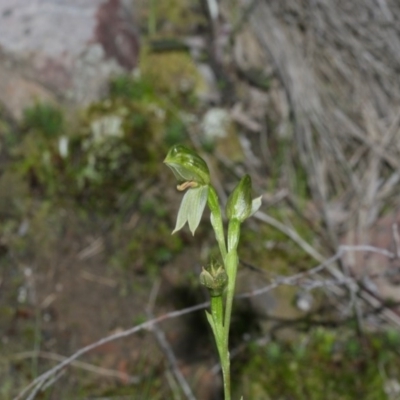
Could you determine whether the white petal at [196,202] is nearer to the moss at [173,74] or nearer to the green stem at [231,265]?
the green stem at [231,265]

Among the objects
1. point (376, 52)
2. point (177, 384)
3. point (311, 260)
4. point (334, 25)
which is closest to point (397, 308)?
point (311, 260)

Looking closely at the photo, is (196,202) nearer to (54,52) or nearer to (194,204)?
(194,204)

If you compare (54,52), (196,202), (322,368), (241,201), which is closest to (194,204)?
(196,202)

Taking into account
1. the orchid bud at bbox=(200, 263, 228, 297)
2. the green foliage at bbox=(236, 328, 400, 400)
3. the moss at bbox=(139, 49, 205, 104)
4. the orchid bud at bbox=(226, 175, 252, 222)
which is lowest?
the green foliage at bbox=(236, 328, 400, 400)

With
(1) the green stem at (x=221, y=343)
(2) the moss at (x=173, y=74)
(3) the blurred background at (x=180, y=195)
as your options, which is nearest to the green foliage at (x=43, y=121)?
(3) the blurred background at (x=180, y=195)

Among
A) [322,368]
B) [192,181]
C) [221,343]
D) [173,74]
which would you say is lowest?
[322,368]

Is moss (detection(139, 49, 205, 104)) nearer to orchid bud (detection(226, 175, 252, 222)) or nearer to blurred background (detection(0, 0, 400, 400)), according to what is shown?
blurred background (detection(0, 0, 400, 400))

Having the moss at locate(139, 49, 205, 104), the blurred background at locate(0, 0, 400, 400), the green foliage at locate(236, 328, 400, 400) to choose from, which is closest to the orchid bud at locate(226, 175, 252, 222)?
the blurred background at locate(0, 0, 400, 400)

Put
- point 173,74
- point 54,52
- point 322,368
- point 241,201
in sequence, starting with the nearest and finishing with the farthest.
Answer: point 241,201 < point 322,368 < point 54,52 < point 173,74
